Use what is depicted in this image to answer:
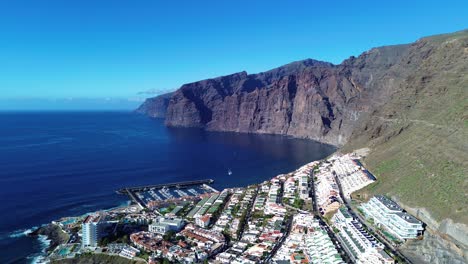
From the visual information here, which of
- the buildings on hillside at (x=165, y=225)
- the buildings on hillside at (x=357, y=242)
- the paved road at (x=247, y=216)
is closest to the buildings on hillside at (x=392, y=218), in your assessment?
the buildings on hillside at (x=357, y=242)

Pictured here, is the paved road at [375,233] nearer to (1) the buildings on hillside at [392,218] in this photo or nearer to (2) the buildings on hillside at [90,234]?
(1) the buildings on hillside at [392,218]

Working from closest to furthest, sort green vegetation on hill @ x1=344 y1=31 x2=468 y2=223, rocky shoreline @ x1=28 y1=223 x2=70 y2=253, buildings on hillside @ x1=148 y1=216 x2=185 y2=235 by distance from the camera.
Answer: green vegetation on hill @ x1=344 y1=31 x2=468 y2=223 → rocky shoreline @ x1=28 y1=223 x2=70 y2=253 → buildings on hillside @ x1=148 y1=216 x2=185 y2=235

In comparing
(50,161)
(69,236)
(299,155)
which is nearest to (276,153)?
(299,155)

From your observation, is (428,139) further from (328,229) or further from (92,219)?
(92,219)

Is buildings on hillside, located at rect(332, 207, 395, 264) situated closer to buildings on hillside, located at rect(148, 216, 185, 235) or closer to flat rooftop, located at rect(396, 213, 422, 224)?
flat rooftop, located at rect(396, 213, 422, 224)

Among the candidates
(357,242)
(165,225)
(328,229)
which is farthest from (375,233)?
(165,225)

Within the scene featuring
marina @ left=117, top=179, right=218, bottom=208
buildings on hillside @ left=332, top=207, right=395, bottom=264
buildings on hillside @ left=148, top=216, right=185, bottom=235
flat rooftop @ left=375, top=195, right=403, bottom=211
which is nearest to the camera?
buildings on hillside @ left=332, top=207, right=395, bottom=264

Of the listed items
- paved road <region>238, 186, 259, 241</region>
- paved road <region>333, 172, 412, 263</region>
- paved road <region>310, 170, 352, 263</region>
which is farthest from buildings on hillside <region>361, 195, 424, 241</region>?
paved road <region>238, 186, 259, 241</region>
